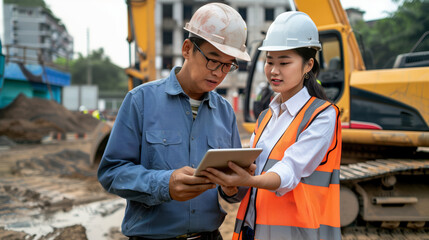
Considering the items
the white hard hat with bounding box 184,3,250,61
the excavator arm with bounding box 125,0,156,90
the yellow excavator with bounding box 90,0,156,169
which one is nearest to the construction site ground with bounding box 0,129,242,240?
the yellow excavator with bounding box 90,0,156,169

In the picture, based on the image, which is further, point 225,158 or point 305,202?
Answer: point 305,202

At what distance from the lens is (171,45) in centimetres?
2997

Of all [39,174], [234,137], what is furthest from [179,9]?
[234,137]

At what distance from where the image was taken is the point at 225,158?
135cm

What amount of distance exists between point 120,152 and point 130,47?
25.8ft

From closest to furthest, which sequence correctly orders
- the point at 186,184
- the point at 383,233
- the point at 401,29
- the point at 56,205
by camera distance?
the point at 186,184, the point at 383,233, the point at 56,205, the point at 401,29

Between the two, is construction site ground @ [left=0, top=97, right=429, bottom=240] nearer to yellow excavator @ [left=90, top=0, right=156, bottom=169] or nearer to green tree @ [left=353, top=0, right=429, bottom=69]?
yellow excavator @ [left=90, top=0, right=156, bottom=169]

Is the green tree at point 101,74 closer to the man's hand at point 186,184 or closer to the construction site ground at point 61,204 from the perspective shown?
the construction site ground at point 61,204

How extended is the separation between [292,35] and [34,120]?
16.5 metres

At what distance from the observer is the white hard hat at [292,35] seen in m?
1.78

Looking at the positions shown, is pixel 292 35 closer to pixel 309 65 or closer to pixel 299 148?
pixel 309 65

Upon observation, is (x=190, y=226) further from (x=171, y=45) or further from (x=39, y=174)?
(x=171, y=45)

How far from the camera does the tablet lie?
128cm

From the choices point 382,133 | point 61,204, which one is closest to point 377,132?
point 382,133
